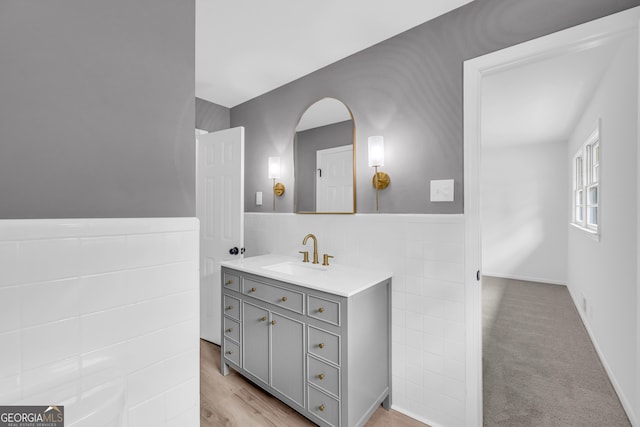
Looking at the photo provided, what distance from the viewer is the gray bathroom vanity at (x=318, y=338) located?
1.51m

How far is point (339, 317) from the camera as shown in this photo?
1.50 meters

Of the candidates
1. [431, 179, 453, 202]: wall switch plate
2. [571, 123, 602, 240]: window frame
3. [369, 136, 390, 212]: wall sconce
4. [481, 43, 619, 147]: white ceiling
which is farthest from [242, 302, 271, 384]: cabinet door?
[571, 123, 602, 240]: window frame

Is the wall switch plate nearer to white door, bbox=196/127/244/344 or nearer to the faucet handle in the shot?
the faucet handle

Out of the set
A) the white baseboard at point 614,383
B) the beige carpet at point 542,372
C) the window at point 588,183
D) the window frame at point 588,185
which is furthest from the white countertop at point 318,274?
the window at point 588,183

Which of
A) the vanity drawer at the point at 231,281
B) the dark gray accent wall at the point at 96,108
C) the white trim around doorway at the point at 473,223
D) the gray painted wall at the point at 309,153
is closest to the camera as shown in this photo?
the dark gray accent wall at the point at 96,108

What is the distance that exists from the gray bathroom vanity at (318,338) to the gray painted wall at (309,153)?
25.1 inches

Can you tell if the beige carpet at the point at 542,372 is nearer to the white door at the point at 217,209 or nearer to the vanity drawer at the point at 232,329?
the vanity drawer at the point at 232,329

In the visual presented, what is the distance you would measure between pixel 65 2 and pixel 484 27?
6.05 feet

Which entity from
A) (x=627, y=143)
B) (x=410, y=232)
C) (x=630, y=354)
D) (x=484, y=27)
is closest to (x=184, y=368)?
(x=410, y=232)

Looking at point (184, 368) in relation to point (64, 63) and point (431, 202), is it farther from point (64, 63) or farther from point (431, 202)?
point (431, 202)

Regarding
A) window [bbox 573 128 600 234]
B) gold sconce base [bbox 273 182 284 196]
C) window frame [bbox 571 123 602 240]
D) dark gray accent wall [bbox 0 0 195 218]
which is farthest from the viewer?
window [bbox 573 128 600 234]

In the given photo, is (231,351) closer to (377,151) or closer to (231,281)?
(231,281)

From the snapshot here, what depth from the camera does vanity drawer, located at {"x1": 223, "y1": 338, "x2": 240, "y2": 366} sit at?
2082 mm

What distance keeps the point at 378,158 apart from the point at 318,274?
2.94ft
